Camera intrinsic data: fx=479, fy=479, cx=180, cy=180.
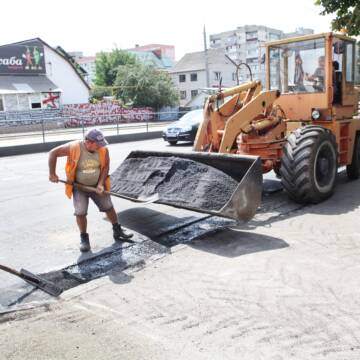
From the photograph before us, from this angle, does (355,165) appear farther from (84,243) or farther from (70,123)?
(70,123)

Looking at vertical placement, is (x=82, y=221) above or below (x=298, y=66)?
below

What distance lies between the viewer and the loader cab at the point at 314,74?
27.5 ft

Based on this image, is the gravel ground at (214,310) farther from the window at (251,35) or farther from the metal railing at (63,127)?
the window at (251,35)

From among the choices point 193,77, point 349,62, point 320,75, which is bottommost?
point 320,75

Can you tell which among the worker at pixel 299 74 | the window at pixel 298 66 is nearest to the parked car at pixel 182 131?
the window at pixel 298 66

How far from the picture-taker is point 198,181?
258 inches

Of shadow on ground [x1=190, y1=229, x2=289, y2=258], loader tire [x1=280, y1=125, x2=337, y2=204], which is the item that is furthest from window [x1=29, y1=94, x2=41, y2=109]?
shadow on ground [x1=190, y1=229, x2=289, y2=258]

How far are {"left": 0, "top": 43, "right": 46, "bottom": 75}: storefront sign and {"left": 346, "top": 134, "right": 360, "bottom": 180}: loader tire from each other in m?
35.2

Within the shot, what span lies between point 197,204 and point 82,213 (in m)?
1.47

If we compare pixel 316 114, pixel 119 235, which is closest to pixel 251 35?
pixel 316 114

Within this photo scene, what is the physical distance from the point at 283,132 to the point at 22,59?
118 feet

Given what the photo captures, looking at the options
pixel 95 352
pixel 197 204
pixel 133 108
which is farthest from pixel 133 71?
pixel 95 352

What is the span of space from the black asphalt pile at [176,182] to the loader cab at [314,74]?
2897 millimetres

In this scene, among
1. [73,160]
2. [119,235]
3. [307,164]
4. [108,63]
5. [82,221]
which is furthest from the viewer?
[108,63]
